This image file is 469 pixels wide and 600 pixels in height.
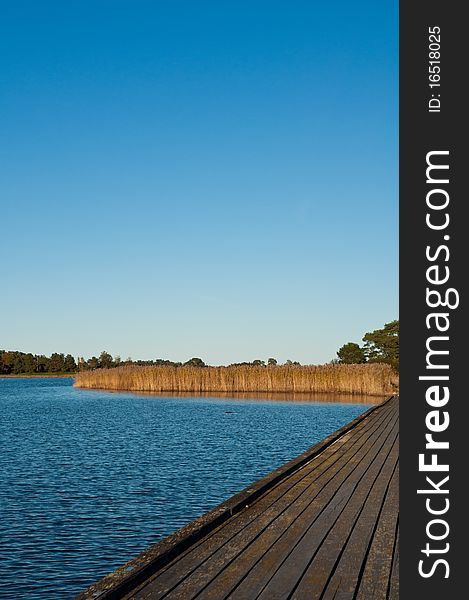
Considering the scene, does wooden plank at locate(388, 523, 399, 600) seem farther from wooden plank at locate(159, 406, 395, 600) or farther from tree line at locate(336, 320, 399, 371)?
tree line at locate(336, 320, 399, 371)

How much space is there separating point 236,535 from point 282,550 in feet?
2.15

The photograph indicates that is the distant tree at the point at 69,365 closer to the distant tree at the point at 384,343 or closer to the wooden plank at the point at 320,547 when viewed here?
the distant tree at the point at 384,343

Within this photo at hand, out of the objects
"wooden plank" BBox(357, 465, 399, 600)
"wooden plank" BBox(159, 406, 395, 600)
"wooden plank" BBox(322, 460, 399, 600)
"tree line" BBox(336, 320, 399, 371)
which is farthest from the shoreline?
"wooden plank" BBox(357, 465, 399, 600)

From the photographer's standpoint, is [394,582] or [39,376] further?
[39,376]

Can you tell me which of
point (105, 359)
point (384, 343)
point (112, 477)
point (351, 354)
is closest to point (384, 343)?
point (384, 343)

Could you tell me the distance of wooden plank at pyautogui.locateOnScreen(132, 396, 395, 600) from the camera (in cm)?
442

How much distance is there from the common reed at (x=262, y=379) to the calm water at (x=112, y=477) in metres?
8.73

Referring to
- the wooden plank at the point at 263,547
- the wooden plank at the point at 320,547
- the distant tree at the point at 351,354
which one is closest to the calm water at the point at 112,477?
the wooden plank at the point at 263,547

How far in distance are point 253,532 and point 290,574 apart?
136 centimetres

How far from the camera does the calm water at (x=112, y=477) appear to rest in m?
7.92

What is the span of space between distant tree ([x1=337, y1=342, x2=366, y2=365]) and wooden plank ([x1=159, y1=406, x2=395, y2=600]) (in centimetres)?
7234

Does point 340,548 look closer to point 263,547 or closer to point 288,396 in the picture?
point 263,547

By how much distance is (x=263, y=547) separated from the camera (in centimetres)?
538

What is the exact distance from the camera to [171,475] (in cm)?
1338
